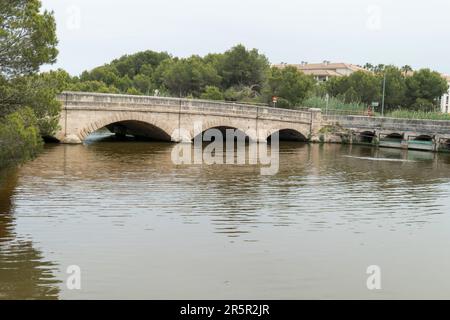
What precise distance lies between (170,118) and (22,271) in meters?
34.4

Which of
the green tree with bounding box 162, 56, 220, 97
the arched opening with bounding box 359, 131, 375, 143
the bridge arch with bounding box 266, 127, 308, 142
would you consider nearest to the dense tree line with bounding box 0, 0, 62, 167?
the bridge arch with bounding box 266, 127, 308, 142

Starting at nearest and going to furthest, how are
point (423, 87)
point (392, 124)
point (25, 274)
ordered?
point (25, 274)
point (392, 124)
point (423, 87)

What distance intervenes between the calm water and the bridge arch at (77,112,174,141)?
13.3 meters

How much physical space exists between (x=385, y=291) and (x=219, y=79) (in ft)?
223

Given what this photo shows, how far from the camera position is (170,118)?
4569 cm

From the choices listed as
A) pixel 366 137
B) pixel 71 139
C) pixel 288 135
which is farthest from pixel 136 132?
pixel 366 137

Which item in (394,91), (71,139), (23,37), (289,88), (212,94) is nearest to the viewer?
(23,37)

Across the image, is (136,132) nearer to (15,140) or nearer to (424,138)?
(424,138)

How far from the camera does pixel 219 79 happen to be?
77.9 metres

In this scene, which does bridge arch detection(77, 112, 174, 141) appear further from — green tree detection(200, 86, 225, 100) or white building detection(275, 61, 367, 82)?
white building detection(275, 61, 367, 82)

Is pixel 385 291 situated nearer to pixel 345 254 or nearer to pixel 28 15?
pixel 345 254

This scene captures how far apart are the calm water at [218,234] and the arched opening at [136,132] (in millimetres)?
18086

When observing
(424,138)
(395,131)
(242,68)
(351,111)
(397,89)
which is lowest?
(424,138)
